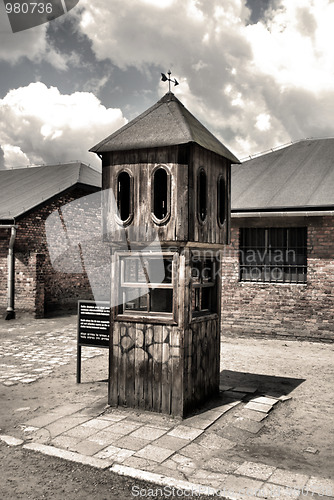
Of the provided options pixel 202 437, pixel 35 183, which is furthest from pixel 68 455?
pixel 35 183

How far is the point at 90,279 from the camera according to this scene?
19.1m

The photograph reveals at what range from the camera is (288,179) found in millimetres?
13234

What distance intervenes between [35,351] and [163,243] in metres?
5.98

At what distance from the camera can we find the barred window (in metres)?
12.0

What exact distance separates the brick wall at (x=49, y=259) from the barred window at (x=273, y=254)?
7221 mm

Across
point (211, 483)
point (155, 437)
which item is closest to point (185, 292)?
point (155, 437)

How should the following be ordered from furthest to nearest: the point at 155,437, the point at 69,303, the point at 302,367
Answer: the point at 69,303 → the point at 302,367 → the point at 155,437

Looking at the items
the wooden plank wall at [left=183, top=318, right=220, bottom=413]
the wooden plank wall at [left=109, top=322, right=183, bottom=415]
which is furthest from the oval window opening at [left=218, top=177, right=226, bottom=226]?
the wooden plank wall at [left=109, top=322, right=183, bottom=415]

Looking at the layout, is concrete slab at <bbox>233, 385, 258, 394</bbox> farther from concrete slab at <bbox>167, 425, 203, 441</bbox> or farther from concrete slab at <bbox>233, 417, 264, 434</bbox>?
concrete slab at <bbox>167, 425, 203, 441</bbox>

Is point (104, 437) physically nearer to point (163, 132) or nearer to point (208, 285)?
point (208, 285)

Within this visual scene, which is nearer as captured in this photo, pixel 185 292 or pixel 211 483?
pixel 211 483

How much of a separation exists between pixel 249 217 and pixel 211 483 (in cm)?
869

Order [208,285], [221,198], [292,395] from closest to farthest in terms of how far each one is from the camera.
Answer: [208,285] → [221,198] → [292,395]

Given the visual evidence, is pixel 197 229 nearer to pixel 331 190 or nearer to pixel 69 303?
pixel 331 190
